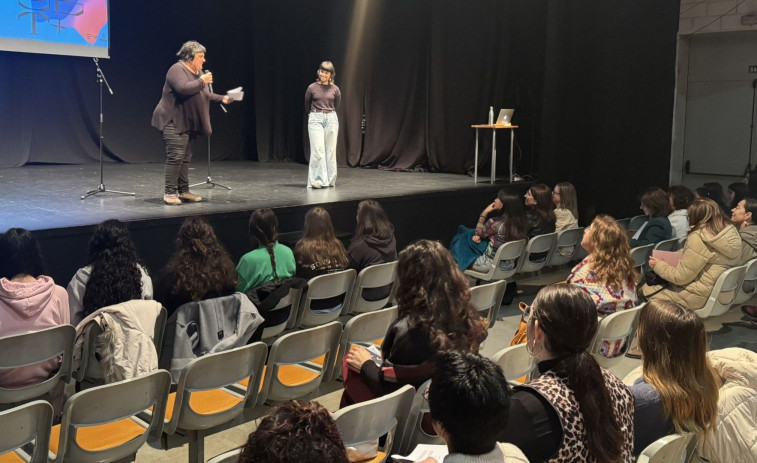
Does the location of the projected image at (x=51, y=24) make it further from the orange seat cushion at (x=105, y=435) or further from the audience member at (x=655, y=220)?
the orange seat cushion at (x=105, y=435)

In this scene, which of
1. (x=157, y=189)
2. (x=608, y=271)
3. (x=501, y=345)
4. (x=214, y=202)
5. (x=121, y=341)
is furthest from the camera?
(x=157, y=189)

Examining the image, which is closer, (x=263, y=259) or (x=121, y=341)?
(x=121, y=341)

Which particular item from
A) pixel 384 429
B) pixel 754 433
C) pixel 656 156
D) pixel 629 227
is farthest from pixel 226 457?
pixel 656 156

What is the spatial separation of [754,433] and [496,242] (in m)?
3.36

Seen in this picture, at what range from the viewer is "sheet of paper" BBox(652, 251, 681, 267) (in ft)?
16.7

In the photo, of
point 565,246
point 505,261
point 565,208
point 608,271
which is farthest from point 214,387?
point 565,208

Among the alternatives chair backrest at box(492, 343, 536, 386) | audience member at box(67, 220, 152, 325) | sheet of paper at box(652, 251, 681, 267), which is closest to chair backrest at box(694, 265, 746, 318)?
sheet of paper at box(652, 251, 681, 267)

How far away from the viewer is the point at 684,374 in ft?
7.70

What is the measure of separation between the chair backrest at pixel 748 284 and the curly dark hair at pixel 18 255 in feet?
13.9

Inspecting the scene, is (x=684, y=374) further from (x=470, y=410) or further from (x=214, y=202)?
(x=214, y=202)

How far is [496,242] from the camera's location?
5828 mm

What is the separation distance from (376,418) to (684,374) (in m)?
0.98

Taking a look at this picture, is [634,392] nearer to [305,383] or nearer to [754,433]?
[754,433]

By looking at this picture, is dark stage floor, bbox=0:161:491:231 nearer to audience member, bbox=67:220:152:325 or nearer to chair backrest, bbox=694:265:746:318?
audience member, bbox=67:220:152:325
